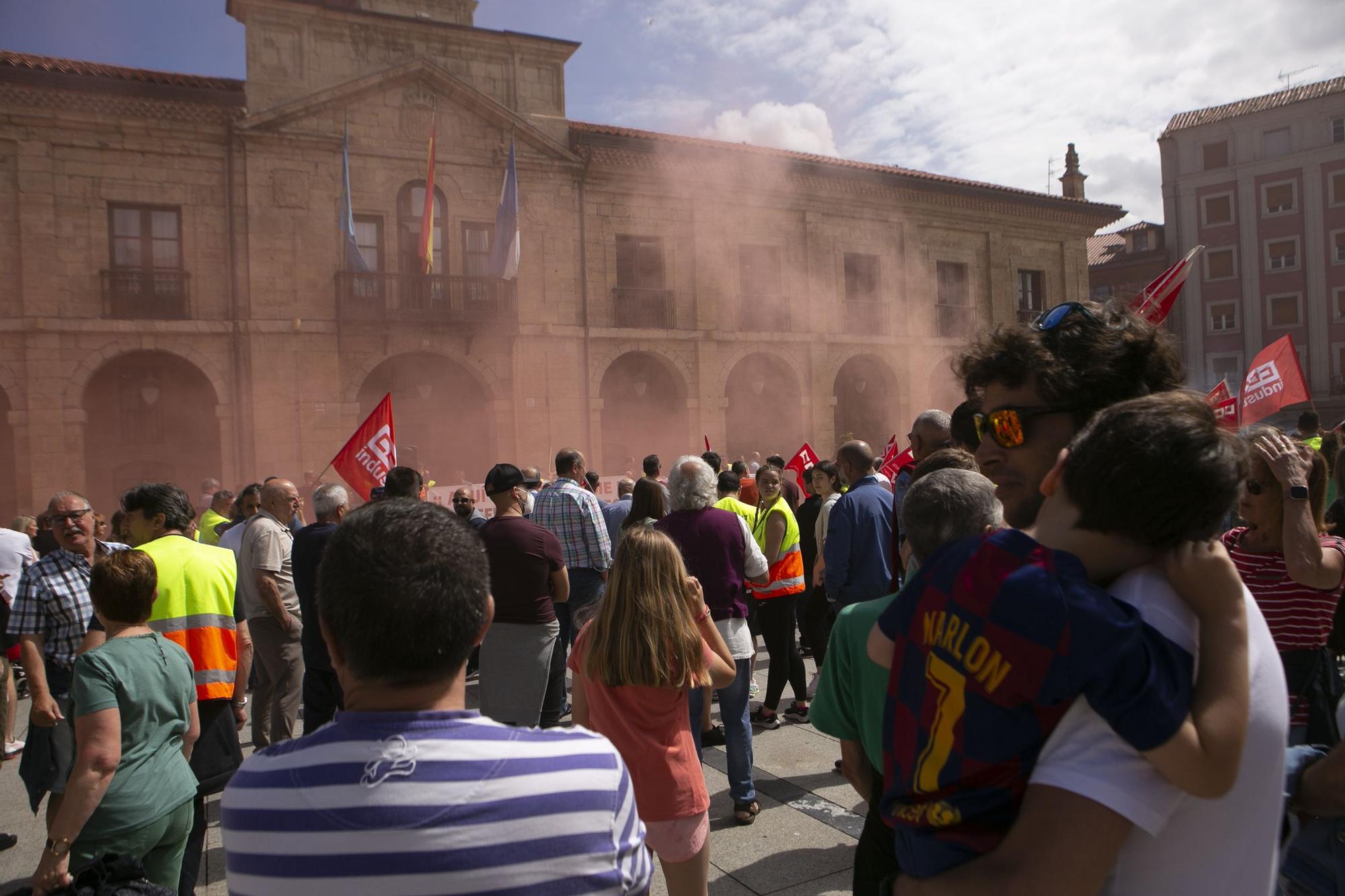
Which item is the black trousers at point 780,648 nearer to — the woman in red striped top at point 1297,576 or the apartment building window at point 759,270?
the woman in red striped top at point 1297,576

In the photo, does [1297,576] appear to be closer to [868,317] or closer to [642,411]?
[642,411]

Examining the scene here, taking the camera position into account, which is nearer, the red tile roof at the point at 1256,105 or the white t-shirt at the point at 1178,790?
the white t-shirt at the point at 1178,790

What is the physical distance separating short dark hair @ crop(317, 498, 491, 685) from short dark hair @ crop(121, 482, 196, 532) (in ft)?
10.5

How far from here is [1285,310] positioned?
37938 mm

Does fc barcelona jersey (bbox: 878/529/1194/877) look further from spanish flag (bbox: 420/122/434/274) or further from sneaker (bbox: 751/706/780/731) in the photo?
spanish flag (bbox: 420/122/434/274)

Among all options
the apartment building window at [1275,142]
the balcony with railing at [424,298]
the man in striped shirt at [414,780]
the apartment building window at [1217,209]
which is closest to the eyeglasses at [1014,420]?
the man in striped shirt at [414,780]

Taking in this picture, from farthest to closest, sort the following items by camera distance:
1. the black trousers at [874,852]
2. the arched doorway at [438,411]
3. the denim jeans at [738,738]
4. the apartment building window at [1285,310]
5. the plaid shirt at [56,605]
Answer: the apartment building window at [1285,310] → the arched doorway at [438,411] → the denim jeans at [738,738] → the plaid shirt at [56,605] → the black trousers at [874,852]

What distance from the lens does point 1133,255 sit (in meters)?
41.5

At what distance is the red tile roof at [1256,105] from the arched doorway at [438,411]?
37.0 meters

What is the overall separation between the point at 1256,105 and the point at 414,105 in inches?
1501

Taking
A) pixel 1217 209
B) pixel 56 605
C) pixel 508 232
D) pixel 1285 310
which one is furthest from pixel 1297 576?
pixel 1217 209

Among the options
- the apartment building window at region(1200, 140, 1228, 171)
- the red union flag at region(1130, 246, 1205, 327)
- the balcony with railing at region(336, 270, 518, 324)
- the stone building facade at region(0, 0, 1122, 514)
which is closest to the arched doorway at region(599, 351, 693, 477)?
the stone building facade at region(0, 0, 1122, 514)

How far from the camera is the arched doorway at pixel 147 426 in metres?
16.8

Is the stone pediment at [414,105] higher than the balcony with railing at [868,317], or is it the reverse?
the stone pediment at [414,105]
